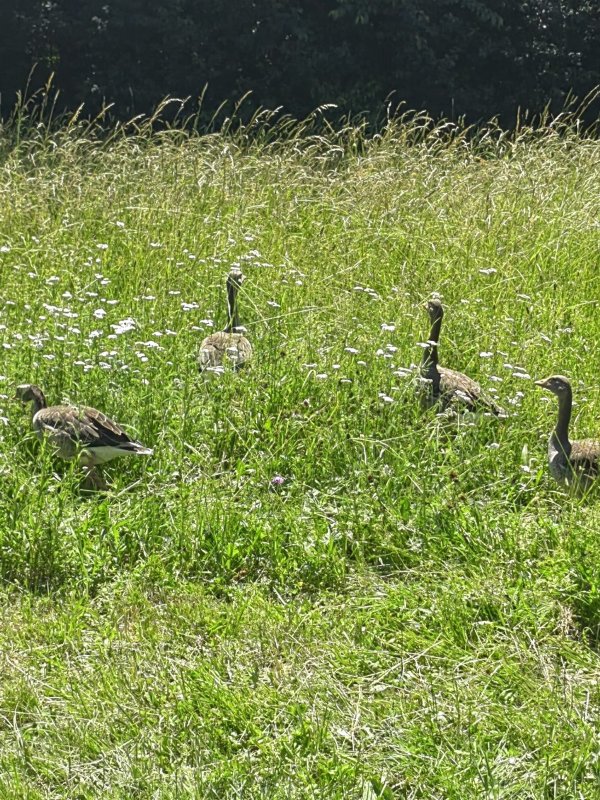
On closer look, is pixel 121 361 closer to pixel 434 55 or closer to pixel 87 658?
pixel 87 658

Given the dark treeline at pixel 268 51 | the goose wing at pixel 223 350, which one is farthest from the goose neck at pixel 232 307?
the dark treeline at pixel 268 51

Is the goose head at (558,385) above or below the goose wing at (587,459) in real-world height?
above

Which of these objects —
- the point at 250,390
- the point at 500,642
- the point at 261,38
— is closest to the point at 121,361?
the point at 250,390

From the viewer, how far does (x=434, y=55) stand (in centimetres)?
2064

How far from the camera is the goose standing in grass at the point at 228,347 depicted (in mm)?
6355

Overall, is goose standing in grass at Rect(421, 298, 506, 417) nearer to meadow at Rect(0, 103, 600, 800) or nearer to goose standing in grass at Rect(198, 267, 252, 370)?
meadow at Rect(0, 103, 600, 800)

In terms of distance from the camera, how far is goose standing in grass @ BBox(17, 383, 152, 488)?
5.40 metres

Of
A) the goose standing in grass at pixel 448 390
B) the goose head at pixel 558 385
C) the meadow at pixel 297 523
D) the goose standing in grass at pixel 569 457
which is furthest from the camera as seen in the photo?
the goose standing in grass at pixel 448 390

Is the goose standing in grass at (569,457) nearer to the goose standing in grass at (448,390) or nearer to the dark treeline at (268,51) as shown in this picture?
the goose standing in grass at (448,390)

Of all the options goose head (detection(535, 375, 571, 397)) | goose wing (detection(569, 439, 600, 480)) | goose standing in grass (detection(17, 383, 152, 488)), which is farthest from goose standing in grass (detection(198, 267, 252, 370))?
goose wing (detection(569, 439, 600, 480))

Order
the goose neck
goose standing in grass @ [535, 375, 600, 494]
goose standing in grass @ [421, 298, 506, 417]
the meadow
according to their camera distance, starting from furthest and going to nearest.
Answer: the goose neck
goose standing in grass @ [421, 298, 506, 417]
goose standing in grass @ [535, 375, 600, 494]
the meadow

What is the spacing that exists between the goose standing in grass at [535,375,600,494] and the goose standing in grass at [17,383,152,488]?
195cm

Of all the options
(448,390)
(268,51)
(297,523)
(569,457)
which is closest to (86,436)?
(297,523)

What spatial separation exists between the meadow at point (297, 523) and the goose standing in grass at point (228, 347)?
0.34 feet
